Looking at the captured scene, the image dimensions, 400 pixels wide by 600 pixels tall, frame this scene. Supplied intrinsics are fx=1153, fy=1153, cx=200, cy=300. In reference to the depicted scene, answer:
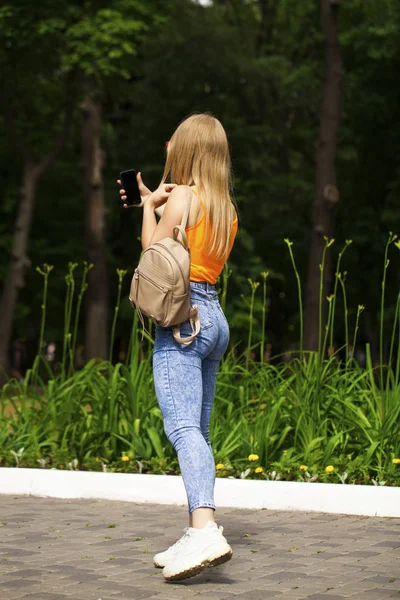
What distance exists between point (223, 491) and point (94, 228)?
59.5ft

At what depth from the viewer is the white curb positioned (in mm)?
6668

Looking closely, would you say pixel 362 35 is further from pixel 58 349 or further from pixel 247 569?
pixel 247 569

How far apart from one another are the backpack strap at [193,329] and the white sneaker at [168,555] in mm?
791

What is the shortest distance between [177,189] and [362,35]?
2250 cm

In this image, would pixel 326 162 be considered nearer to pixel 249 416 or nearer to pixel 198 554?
pixel 249 416

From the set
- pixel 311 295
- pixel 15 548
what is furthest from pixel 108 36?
pixel 15 548

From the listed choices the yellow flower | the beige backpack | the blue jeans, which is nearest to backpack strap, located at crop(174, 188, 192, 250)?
the beige backpack

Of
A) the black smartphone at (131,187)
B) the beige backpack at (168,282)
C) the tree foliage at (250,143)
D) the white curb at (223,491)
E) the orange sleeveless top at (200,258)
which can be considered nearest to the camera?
the beige backpack at (168,282)

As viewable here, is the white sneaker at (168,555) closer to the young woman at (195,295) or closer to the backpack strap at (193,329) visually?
the young woman at (195,295)

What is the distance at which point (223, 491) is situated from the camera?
6965 mm

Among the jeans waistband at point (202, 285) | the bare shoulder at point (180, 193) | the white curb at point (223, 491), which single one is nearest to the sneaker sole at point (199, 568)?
the jeans waistband at point (202, 285)

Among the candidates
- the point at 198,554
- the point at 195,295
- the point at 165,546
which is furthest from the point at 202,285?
the point at 165,546

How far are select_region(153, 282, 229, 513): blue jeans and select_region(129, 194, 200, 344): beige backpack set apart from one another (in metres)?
0.09

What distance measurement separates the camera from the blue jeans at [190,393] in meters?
4.78
